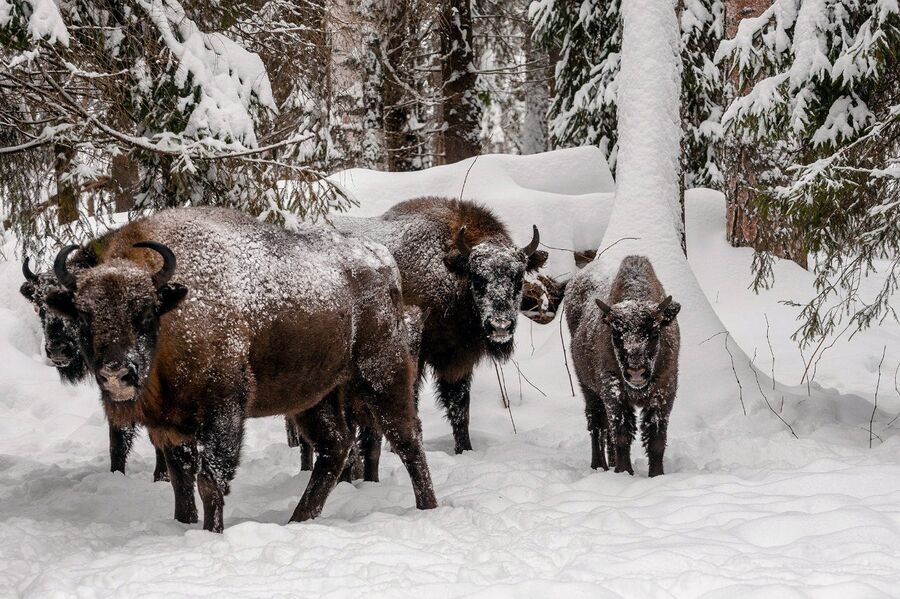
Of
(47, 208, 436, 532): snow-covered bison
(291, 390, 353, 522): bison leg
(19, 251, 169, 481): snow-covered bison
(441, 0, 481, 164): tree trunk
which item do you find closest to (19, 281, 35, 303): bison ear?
(19, 251, 169, 481): snow-covered bison

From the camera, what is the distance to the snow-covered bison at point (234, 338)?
4805 mm

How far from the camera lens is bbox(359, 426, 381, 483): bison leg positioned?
7.18 m

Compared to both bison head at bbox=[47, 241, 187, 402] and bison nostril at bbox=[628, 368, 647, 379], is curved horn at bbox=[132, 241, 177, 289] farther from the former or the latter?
bison nostril at bbox=[628, 368, 647, 379]

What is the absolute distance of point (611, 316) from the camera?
7004 millimetres

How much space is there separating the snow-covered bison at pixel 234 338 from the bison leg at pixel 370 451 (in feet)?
3.21

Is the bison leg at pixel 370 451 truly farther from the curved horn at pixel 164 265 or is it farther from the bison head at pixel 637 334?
the curved horn at pixel 164 265

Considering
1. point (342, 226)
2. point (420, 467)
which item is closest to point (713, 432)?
point (420, 467)

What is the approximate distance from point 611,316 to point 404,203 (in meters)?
2.95

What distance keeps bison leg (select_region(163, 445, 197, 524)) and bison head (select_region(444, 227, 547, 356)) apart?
10.1ft

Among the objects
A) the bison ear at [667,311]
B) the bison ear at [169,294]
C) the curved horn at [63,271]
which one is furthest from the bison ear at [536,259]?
the curved horn at [63,271]

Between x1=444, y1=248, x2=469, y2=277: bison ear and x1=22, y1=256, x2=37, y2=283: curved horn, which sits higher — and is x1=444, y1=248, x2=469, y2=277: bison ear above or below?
below

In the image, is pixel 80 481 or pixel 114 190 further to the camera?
pixel 114 190

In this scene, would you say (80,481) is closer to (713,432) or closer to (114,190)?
(114,190)

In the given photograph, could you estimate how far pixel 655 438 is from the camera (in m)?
7.00
